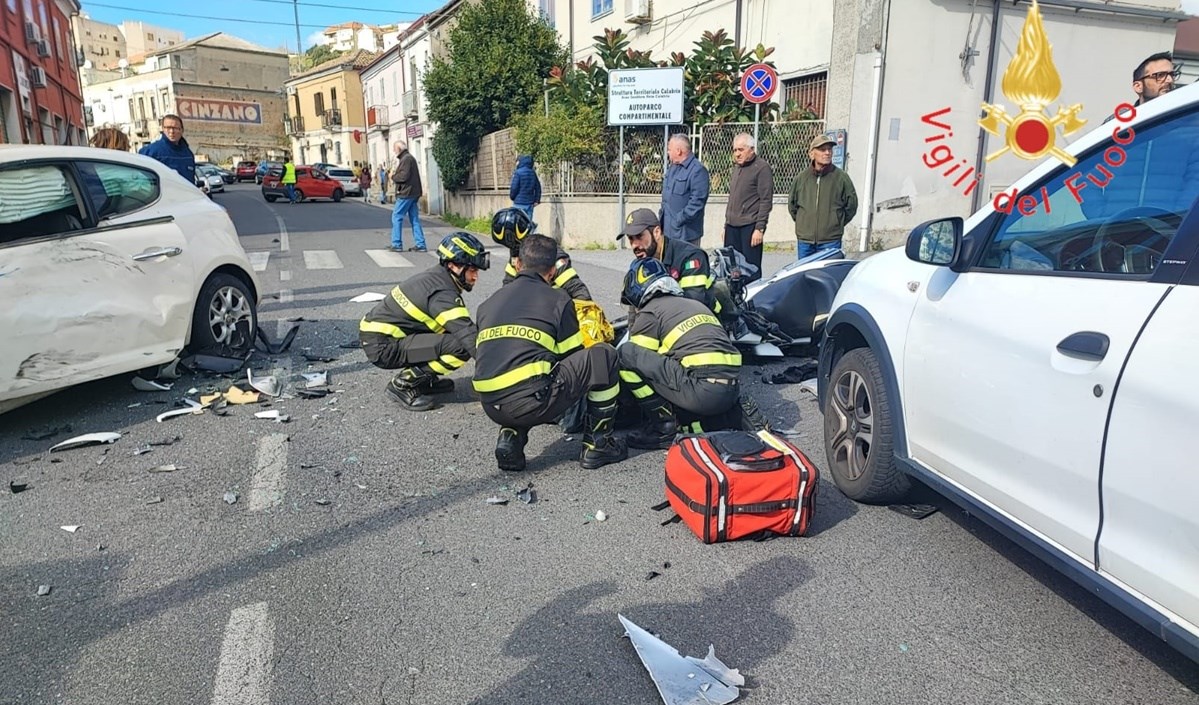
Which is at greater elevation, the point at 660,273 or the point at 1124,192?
the point at 1124,192

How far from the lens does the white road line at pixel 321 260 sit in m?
12.2

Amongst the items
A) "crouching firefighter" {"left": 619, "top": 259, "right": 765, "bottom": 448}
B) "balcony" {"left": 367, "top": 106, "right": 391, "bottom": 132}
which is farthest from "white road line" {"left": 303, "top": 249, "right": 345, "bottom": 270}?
"balcony" {"left": 367, "top": 106, "right": 391, "bottom": 132}

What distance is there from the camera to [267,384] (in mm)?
5641

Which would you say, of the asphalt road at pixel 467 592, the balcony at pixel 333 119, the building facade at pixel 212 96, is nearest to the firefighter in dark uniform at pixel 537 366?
the asphalt road at pixel 467 592

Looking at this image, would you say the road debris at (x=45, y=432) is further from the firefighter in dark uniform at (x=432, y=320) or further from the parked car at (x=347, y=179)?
the parked car at (x=347, y=179)

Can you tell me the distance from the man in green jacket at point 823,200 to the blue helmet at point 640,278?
335 centimetres

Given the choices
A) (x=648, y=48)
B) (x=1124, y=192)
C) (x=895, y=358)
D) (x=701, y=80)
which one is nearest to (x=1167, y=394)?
(x=1124, y=192)

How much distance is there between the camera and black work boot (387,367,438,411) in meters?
5.36

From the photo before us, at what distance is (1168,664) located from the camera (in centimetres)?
260

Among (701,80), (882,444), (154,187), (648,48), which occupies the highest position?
(648,48)

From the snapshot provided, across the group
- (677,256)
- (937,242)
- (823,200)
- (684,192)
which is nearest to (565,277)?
(677,256)

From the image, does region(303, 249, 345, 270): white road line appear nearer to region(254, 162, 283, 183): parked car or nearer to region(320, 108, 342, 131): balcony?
region(254, 162, 283, 183): parked car

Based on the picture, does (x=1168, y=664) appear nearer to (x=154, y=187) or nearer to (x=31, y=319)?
(x=31, y=319)

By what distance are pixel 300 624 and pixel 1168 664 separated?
3016 mm
